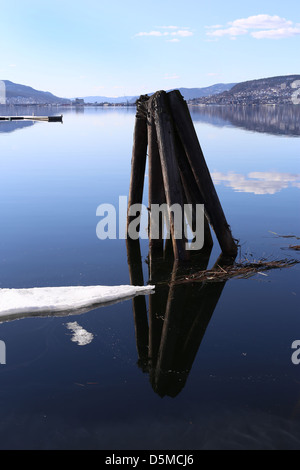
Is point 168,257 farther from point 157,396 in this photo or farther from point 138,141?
point 157,396

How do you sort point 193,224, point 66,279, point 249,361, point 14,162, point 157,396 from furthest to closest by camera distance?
point 14,162 → point 193,224 → point 66,279 → point 249,361 → point 157,396

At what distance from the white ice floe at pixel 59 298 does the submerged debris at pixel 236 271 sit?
0.90 metres

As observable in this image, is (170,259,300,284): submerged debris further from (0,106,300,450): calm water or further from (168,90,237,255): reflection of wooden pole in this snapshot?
(168,90,237,255): reflection of wooden pole

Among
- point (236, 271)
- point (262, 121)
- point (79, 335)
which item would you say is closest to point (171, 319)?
point (79, 335)

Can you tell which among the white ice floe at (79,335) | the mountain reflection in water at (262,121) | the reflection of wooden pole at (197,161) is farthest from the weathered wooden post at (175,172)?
the mountain reflection in water at (262,121)

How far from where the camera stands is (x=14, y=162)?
2650 centimetres

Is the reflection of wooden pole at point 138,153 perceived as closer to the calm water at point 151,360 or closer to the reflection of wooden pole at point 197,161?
the reflection of wooden pole at point 197,161

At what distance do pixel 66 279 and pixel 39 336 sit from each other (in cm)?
230

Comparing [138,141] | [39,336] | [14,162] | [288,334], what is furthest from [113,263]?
[14,162]

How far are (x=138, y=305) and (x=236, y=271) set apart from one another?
2270 millimetres

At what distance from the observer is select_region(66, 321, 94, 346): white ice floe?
20.2ft

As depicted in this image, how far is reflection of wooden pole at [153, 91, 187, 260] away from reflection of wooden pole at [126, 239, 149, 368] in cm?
85

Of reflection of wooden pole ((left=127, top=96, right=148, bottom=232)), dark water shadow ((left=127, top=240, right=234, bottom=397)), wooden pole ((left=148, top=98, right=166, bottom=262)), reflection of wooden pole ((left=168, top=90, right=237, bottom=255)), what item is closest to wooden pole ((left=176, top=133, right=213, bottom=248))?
reflection of wooden pole ((left=168, top=90, right=237, bottom=255))

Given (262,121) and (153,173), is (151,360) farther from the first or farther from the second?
(262,121)
